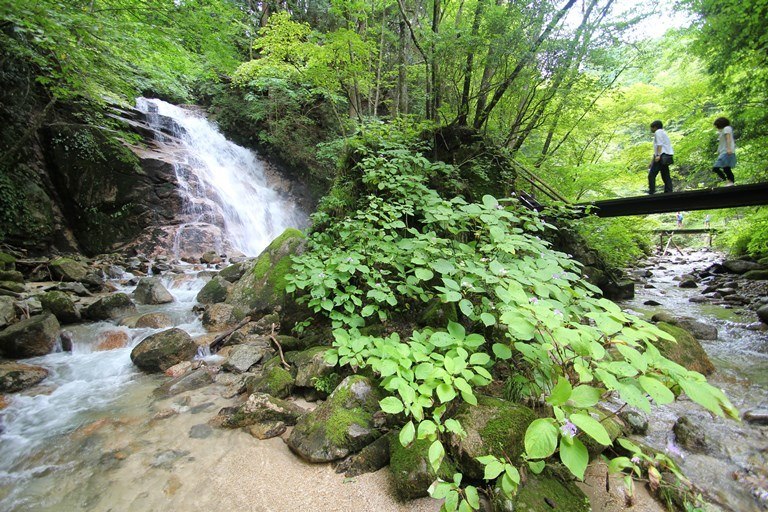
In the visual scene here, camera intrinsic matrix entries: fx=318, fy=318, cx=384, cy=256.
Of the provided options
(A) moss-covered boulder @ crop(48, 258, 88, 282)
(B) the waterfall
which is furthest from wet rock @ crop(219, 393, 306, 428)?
(B) the waterfall

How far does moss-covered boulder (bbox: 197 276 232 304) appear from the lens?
6590mm

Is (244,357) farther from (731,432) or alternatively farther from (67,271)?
(67,271)

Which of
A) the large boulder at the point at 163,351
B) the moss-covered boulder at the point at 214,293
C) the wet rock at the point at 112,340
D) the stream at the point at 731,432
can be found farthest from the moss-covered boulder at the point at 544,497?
the moss-covered boulder at the point at 214,293

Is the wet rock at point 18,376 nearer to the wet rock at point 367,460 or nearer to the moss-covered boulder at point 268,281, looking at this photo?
the moss-covered boulder at point 268,281

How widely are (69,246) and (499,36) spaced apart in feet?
42.6

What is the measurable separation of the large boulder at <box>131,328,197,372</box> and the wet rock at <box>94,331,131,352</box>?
93cm

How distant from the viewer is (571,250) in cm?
802

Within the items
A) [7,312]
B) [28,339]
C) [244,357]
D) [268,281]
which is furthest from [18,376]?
[268,281]

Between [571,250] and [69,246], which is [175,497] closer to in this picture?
[571,250]

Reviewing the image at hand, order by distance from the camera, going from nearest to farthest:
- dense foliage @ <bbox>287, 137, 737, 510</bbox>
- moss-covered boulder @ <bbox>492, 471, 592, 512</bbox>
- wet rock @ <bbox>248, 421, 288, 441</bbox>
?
dense foliage @ <bbox>287, 137, 737, 510</bbox>
moss-covered boulder @ <bbox>492, 471, 592, 512</bbox>
wet rock @ <bbox>248, 421, 288, 441</bbox>

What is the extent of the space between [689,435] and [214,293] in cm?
738

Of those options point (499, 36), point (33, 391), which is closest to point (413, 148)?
point (499, 36)

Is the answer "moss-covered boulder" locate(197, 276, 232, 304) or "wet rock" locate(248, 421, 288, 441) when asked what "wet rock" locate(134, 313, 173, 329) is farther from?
"wet rock" locate(248, 421, 288, 441)

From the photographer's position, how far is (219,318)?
5559mm
